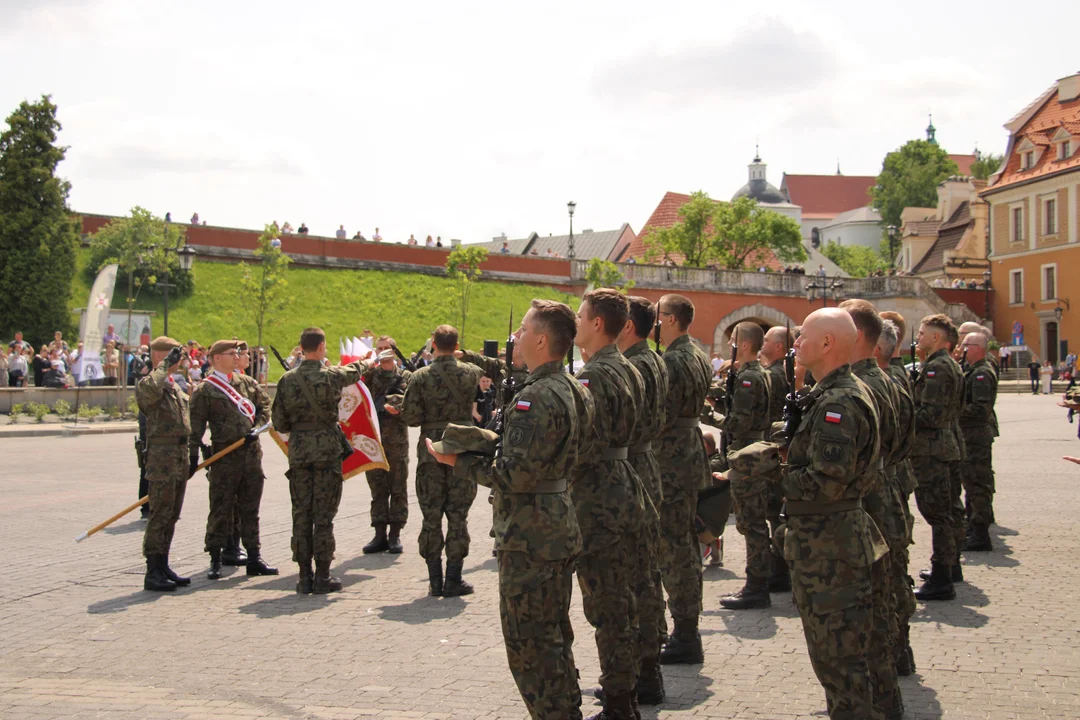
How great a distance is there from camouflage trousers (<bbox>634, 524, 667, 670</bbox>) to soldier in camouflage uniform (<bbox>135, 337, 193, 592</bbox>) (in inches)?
193

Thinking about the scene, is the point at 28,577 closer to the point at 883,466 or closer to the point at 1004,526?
the point at 883,466

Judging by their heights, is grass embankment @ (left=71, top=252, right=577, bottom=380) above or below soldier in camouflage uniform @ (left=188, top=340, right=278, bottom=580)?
above

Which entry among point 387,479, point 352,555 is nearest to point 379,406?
point 387,479

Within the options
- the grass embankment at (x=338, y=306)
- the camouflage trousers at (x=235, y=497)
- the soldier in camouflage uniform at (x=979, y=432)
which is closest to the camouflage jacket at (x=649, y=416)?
the soldier in camouflage uniform at (x=979, y=432)

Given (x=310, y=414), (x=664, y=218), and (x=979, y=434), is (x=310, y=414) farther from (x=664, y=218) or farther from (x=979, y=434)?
(x=664, y=218)

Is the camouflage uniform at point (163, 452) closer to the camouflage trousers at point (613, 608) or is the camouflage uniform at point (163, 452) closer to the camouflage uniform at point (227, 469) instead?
the camouflage uniform at point (227, 469)

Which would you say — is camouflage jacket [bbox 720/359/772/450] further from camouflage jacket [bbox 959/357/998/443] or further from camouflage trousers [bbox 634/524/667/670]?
camouflage trousers [bbox 634/524/667/670]

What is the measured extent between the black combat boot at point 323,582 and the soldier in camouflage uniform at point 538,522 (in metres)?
4.33

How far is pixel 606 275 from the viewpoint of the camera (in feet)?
163

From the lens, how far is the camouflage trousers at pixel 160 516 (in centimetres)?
904

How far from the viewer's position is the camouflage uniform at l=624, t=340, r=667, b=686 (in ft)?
18.9

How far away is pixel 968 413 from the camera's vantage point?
32.9 feet

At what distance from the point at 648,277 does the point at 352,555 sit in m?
42.4

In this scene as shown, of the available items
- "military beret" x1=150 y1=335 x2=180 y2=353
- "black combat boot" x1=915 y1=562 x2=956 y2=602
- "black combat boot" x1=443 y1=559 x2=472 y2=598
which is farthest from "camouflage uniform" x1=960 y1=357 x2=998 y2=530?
"military beret" x1=150 y1=335 x2=180 y2=353
